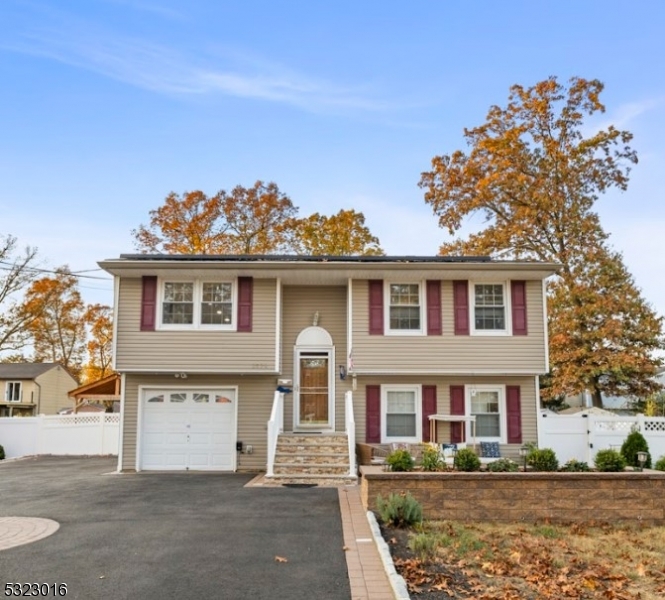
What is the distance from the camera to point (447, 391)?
1495 centimetres

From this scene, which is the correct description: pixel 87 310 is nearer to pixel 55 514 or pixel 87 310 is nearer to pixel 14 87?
pixel 14 87

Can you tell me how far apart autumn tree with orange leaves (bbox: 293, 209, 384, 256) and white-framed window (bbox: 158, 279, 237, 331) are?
45.7ft

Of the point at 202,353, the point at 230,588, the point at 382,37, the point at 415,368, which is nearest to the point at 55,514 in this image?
the point at 230,588

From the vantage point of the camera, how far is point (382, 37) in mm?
14828

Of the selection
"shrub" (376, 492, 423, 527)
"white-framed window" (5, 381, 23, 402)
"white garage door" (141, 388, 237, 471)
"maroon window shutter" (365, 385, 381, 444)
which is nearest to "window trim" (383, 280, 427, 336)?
"maroon window shutter" (365, 385, 381, 444)

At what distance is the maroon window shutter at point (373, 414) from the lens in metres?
14.8

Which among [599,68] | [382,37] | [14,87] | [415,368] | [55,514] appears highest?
[599,68]

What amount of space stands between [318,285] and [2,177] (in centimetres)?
1119

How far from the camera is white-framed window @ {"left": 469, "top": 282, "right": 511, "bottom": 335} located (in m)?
14.9

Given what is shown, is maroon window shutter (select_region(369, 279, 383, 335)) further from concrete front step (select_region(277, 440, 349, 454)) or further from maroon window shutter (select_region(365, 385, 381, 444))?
concrete front step (select_region(277, 440, 349, 454))

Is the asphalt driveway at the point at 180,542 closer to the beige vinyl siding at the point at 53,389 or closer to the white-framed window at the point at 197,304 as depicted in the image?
the white-framed window at the point at 197,304

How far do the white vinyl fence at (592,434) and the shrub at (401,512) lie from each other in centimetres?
961

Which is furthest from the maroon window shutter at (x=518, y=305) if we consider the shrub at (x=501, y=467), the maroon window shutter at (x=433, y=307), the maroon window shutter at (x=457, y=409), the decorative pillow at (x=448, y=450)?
the shrub at (x=501, y=467)

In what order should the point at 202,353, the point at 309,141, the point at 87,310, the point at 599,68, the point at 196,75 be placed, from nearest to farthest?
the point at 202,353, the point at 196,75, the point at 309,141, the point at 599,68, the point at 87,310
